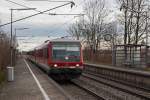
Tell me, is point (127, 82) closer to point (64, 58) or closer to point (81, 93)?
point (64, 58)

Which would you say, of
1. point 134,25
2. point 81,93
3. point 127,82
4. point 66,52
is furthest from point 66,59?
point 134,25

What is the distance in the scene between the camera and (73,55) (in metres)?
25.7

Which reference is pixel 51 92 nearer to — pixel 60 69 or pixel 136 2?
pixel 60 69

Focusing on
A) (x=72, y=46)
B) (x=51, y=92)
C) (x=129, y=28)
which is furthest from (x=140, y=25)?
(x=51, y=92)

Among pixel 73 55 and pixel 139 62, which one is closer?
pixel 73 55

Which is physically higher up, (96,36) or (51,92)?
(96,36)

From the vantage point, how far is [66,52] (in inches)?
1010

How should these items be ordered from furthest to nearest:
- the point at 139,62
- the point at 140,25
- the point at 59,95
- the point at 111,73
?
the point at 140,25
the point at 139,62
the point at 111,73
the point at 59,95

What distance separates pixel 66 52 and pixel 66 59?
55 cm

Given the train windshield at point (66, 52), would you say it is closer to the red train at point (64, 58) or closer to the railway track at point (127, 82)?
the red train at point (64, 58)

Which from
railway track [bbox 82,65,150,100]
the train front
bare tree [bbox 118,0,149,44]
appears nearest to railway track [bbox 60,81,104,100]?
railway track [bbox 82,65,150,100]

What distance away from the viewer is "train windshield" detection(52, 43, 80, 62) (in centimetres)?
2545

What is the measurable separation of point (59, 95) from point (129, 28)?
104ft

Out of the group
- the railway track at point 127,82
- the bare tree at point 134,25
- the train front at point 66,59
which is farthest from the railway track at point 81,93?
the bare tree at point 134,25
